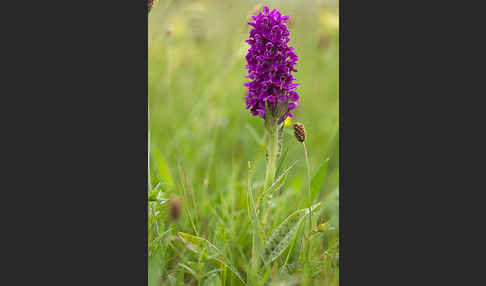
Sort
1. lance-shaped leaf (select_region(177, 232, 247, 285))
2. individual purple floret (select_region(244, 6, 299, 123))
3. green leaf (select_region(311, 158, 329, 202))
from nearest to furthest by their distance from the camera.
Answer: individual purple floret (select_region(244, 6, 299, 123)) < lance-shaped leaf (select_region(177, 232, 247, 285)) < green leaf (select_region(311, 158, 329, 202))

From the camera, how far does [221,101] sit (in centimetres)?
483

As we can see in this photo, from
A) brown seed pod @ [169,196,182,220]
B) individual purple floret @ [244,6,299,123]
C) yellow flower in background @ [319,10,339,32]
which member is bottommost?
brown seed pod @ [169,196,182,220]

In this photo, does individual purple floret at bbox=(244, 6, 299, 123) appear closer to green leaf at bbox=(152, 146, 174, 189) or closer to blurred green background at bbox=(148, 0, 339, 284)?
blurred green background at bbox=(148, 0, 339, 284)

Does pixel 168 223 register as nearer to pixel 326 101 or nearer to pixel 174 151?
pixel 174 151

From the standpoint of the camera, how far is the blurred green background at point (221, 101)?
3.15 meters

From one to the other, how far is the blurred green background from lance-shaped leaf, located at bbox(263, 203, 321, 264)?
0.63ft

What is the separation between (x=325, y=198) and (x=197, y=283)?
131 centimetres

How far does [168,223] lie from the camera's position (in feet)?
9.66

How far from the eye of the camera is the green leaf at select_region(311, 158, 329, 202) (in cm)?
295

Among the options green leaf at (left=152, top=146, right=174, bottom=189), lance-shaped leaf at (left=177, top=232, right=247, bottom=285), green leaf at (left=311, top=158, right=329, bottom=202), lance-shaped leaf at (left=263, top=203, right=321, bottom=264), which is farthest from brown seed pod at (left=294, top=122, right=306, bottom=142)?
green leaf at (left=152, top=146, right=174, bottom=189)

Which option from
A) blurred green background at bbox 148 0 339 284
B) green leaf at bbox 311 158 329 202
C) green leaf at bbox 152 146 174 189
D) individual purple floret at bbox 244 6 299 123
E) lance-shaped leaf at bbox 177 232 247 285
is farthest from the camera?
green leaf at bbox 152 146 174 189

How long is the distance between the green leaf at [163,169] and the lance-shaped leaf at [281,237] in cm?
96

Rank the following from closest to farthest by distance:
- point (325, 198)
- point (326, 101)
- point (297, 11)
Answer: point (297, 11) < point (325, 198) < point (326, 101)

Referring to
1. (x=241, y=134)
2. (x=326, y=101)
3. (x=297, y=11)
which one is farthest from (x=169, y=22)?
(x=326, y=101)
